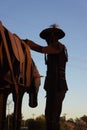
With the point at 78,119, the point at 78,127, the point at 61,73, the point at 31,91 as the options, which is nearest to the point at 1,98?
the point at 31,91

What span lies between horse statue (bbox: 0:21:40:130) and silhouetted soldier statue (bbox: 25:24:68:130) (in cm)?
38

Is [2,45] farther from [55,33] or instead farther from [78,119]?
[78,119]

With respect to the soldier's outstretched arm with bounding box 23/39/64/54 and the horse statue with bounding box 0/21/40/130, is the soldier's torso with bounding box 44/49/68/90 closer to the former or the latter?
the soldier's outstretched arm with bounding box 23/39/64/54

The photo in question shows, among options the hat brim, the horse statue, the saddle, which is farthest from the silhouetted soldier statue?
the horse statue

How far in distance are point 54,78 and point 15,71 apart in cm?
91

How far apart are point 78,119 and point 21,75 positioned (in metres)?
114

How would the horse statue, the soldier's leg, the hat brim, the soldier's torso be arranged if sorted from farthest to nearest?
1. the hat brim
2. the soldier's torso
3. the soldier's leg
4. the horse statue

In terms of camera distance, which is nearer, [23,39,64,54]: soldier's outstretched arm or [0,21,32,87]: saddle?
[0,21,32,87]: saddle

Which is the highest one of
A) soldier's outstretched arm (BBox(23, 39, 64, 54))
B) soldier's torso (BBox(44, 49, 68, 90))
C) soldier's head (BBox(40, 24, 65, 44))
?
soldier's head (BBox(40, 24, 65, 44))

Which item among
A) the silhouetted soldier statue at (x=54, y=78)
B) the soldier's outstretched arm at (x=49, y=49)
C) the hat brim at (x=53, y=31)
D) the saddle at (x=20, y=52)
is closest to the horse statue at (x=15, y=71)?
the saddle at (x=20, y=52)

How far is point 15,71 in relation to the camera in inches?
299

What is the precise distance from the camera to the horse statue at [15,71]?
7281 mm

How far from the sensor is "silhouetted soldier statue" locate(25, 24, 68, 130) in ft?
25.8

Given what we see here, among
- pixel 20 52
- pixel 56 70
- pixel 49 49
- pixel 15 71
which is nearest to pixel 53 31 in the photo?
pixel 49 49
